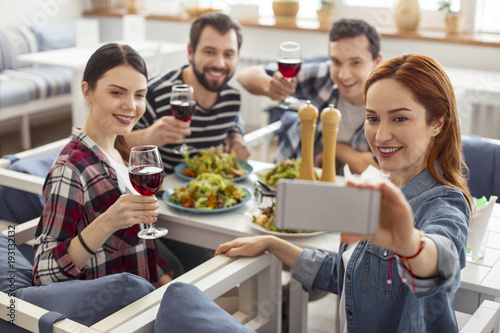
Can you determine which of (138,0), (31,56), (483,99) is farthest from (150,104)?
(138,0)

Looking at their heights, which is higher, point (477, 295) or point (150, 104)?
point (150, 104)

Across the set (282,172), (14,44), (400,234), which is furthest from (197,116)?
(14,44)

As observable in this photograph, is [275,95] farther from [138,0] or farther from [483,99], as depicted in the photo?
[138,0]

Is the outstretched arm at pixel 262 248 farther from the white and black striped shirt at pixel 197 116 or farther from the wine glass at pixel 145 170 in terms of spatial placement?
the white and black striped shirt at pixel 197 116

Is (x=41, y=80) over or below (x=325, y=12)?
below

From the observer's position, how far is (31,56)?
15.9 ft

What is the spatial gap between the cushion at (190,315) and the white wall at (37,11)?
501 cm

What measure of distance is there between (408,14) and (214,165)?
9.66 ft

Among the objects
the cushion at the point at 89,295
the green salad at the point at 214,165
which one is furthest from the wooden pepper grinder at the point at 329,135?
the cushion at the point at 89,295

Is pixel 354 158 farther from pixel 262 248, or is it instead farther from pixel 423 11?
pixel 423 11

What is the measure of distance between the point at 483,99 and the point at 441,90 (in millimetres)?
2812

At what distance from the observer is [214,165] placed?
7.29ft

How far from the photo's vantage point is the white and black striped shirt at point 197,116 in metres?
2.43

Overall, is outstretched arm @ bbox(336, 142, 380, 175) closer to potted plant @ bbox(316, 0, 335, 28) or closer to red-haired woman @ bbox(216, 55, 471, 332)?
red-haired woman @ bbox(216, 55, 471, 332)
